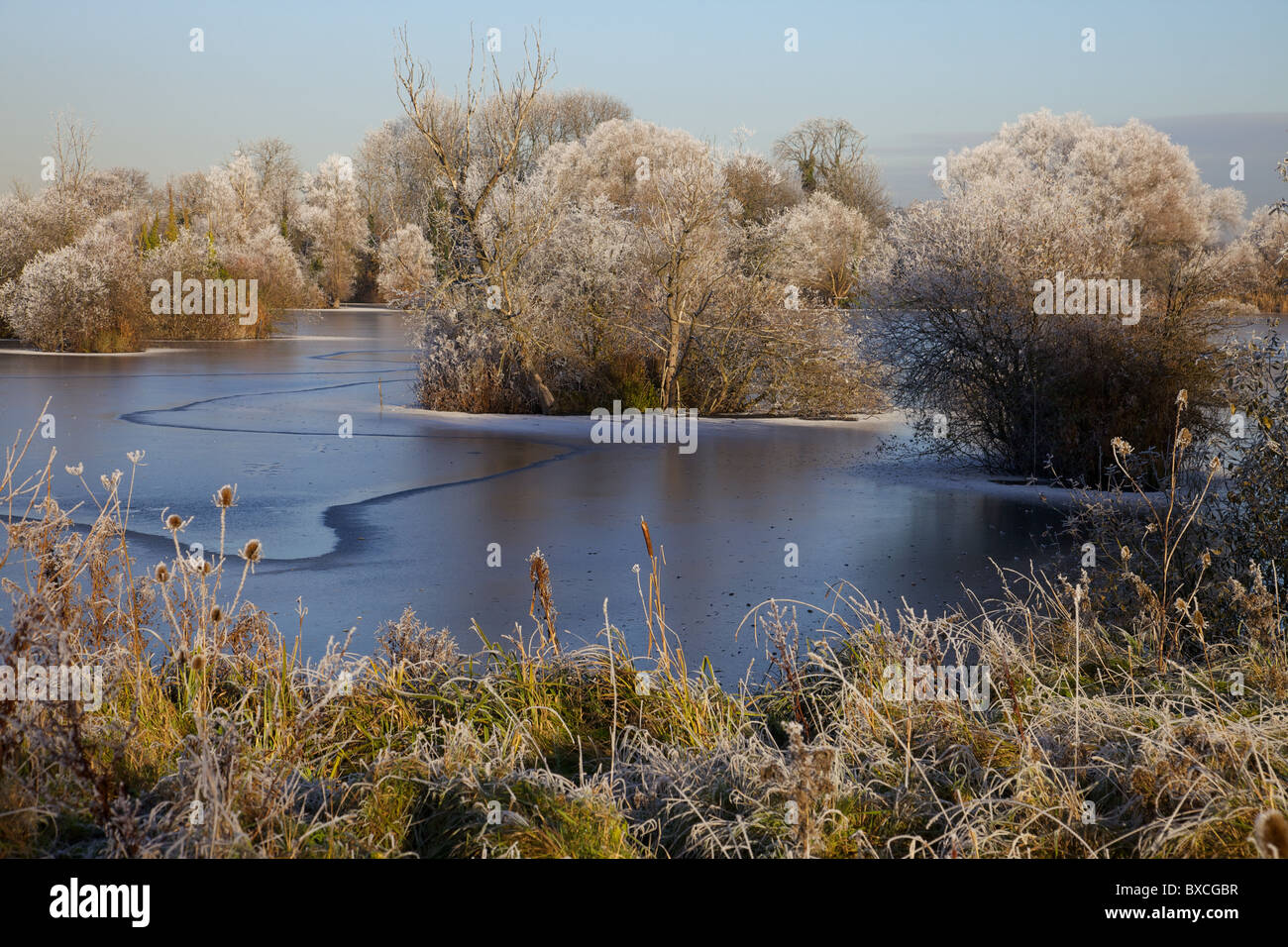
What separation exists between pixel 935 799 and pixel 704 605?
385 centimetres

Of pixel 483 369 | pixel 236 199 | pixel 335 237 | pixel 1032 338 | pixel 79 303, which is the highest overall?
pixel 236 199

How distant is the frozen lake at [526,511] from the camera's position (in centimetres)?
766

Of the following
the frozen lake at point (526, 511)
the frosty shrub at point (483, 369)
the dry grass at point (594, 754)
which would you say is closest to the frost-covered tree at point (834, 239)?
the frosty shrub at point (483, 369)

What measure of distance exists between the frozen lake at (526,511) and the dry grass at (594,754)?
150 cm

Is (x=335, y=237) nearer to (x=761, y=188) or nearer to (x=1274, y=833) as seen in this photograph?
(x=761, y=188)

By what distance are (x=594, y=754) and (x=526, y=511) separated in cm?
630

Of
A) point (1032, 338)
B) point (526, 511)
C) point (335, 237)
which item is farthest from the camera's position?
point (335, 237)

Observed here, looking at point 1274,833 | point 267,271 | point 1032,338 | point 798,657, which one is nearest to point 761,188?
point 267,271

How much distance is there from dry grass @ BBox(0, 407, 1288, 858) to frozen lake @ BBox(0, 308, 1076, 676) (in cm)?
150

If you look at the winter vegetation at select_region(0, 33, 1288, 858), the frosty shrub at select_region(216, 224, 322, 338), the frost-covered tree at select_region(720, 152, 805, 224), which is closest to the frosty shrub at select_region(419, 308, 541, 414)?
the winter vegetation at select_region(0, 33, 1288, 858)

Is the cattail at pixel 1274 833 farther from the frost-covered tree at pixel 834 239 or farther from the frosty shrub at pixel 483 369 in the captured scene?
the frost-covered tree at pixel 834 239

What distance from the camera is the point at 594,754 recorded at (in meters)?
4.48

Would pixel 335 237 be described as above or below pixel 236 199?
below
